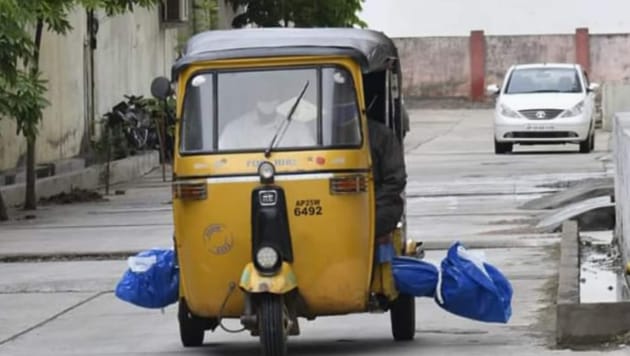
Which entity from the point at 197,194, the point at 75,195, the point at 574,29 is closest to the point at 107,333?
the point at 197,194

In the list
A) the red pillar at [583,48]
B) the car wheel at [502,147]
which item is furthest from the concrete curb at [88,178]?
the red pillar at [583,48]

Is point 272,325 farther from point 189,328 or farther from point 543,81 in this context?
point 543,81

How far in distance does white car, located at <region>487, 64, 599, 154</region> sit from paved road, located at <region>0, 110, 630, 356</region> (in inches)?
45.0

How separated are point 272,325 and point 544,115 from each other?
2266 centimetres

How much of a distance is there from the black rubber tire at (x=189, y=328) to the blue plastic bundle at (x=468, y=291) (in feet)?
5.23

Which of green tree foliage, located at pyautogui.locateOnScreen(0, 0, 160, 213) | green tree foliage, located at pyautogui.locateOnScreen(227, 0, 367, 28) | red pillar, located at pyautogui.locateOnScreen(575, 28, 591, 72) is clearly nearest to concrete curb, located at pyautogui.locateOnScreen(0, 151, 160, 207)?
green tree foliage, located at pyautogui.locateOnScreen(0, 0, 160, 213)

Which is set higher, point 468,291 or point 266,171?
point 266,171

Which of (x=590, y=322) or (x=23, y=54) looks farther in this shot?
(x=23, y=54)

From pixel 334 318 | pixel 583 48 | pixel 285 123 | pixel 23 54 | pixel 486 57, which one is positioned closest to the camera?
pixel 285 123

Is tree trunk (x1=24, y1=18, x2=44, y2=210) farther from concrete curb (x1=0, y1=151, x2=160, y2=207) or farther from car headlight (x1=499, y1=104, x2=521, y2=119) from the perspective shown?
car headlight (x1=499, y1=104, x2=521, y2=119)

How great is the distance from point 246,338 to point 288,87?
7.21 ft

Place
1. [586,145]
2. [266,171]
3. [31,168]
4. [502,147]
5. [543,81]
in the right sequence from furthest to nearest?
[543,81]
[502,147]
[586,145]
[31,168]
[266,171]

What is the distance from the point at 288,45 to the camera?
10.4m

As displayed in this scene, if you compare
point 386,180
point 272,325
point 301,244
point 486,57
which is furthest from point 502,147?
point 486,57
